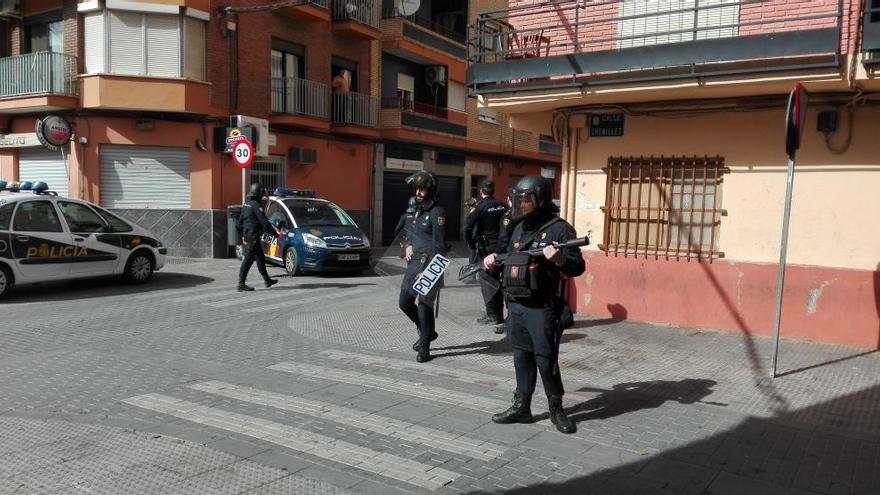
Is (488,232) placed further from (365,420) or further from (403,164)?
(403,164)

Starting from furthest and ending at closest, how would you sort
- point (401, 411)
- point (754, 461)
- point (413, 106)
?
1. point (413, 106)
2. point (401, 411)
3. point (754, 461)

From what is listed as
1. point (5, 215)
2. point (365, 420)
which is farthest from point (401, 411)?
point (5, 215)

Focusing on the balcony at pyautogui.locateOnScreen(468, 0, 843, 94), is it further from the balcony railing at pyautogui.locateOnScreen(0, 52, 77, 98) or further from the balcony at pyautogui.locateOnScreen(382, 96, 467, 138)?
the balcony at pyautogui.locateOnScreen(382, 96, 467, 138)

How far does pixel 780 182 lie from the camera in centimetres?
822

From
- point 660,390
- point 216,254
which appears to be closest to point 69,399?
point 660,390

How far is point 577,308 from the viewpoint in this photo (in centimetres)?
970

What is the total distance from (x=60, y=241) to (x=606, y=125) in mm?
8478

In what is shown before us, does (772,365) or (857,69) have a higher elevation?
(857,69)

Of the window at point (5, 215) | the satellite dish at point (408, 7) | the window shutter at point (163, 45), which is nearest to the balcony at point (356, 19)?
Answer: the satellite dish at point (408, 7)

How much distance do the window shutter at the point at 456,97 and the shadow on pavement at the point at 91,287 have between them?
1515cm

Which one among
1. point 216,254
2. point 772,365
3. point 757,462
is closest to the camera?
point 757,462

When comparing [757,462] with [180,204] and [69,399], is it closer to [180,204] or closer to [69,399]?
[69,399]

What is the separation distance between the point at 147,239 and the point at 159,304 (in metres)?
2.69

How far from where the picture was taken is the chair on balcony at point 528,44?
30.7 ft
